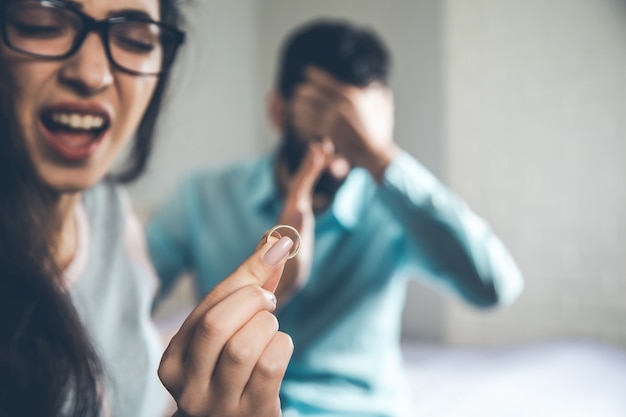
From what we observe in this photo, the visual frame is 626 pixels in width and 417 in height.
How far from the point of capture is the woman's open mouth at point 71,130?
48 cm

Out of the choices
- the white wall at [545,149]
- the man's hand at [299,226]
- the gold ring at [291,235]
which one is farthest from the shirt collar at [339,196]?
the white wall at [545,149]

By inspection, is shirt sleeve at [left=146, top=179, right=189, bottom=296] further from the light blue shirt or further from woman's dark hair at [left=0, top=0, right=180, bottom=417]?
woman's dark hair at [left=0, top=0, right=180, bottom=417]

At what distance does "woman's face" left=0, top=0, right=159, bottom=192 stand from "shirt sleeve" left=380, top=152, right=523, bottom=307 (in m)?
0.41

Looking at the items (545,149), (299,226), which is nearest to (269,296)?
(299,226)

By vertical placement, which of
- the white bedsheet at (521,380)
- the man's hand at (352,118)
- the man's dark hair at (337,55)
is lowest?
the white bedsheet at (521,380)

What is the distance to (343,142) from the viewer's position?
763mm

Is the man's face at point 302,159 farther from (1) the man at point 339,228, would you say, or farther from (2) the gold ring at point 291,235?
(2) the gold ring at point 291,235

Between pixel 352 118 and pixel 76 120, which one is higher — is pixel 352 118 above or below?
above

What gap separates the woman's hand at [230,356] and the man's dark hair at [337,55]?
2.10 feet

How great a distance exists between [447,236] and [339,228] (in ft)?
0.67

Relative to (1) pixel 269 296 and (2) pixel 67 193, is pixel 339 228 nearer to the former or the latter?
(2) pixel 67 193

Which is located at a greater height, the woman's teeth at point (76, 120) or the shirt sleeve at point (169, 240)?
the woman's teeth at point (76, 120)

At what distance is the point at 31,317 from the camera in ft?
1.48

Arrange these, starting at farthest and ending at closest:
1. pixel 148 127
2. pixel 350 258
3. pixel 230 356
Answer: pixel 350 258 < pixel 148 127 < pixel 230 356
